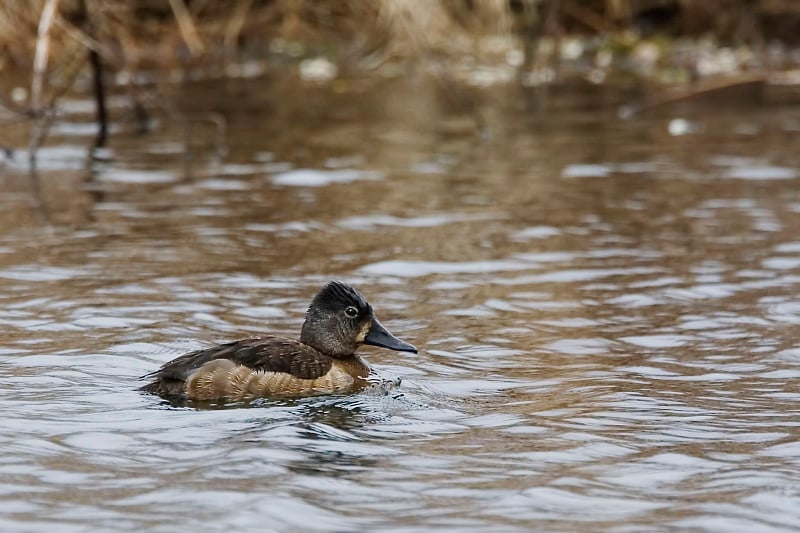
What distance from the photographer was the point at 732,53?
76.7 feet

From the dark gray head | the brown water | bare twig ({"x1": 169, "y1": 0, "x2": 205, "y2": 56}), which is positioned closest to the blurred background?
the brown water

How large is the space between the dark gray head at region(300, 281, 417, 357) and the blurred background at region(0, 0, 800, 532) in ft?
0.98

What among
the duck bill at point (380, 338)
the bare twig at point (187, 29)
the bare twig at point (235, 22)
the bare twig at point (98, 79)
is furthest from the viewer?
the bare twig at point (235, 22)

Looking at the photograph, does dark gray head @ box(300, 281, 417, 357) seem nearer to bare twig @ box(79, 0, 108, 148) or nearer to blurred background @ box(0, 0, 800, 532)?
blurred background @ box(0, 0, 800, 532)

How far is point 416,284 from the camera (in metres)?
10.0

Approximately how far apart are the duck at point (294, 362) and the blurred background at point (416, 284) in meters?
0.16

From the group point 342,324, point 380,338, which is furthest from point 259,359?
point 380,338

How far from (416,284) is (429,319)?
96 centimetres

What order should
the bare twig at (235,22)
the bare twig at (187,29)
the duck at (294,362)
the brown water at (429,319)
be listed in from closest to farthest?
the brown water at (429,319)
the duck at (294,362)
the bare twig at (187,29)
the bare twig at (235,22)

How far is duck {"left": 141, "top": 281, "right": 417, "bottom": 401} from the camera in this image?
7.07 meters

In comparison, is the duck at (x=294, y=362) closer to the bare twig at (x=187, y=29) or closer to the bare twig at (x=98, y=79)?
the bare twig at (x=98, y=79)

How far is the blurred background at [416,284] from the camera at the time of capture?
5.81 meters

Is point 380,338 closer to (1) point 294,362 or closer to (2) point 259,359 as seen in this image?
(1) point 294,362

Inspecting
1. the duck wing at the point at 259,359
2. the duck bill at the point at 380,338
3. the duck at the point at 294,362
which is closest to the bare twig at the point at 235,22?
the duck at the point at 294,362
